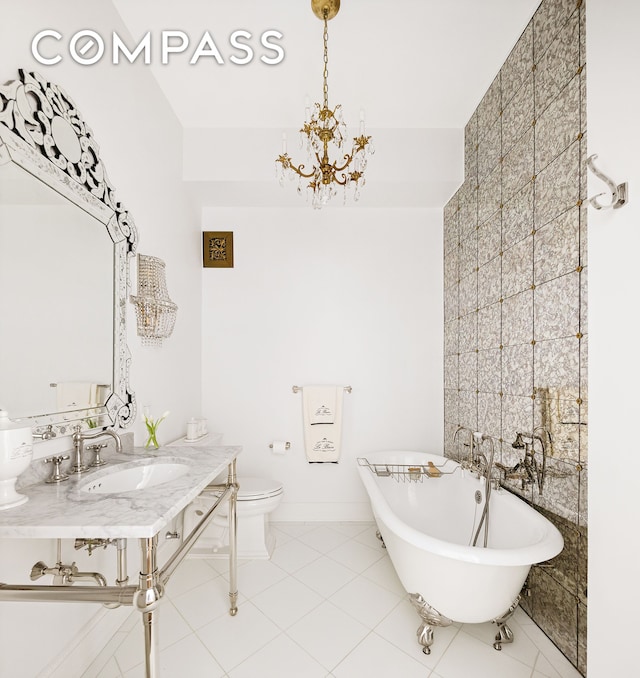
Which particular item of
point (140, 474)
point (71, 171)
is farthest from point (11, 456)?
point (71, 171)

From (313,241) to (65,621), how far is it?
254 cm

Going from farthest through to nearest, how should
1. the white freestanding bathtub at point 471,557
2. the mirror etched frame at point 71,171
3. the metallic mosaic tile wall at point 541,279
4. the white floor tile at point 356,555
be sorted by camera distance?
the white floor tile at point 356,555, the metallic mosaic tile wall at point 541,279, the white freestanding bathtub at point 471,557, the mirror etched frame at point 71,171

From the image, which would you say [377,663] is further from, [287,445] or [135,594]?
[287,445]

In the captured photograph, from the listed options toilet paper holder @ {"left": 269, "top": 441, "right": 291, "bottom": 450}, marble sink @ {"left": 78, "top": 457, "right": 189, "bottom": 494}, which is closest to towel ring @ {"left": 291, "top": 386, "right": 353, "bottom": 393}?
toilet paper holder @ {"left": 269, "top": 441, "right": 291, "bottom": 450}

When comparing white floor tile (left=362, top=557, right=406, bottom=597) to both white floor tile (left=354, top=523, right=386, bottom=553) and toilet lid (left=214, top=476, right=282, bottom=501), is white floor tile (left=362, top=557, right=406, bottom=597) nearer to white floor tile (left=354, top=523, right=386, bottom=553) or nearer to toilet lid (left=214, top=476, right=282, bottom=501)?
white floor tile (left=354, top=523, right=386, bottom=553)

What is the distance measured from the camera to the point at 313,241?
2.92 metres

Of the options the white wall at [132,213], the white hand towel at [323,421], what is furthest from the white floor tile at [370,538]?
the white wall at [132,213]

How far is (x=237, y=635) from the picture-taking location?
1610mm

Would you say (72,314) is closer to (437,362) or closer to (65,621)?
(65,621)

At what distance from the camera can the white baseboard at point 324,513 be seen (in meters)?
2.83

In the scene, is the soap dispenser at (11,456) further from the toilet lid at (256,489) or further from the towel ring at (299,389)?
the towel ring at (299,389)

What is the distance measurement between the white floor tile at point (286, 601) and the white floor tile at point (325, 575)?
5 centimetres

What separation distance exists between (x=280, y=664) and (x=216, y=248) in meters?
2.56

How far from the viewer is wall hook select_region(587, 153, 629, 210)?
0.92 metres
